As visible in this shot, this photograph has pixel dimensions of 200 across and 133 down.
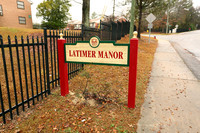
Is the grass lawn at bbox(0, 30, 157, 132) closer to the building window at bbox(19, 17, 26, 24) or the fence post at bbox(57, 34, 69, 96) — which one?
the fence post at bbox(57, 34, 69, 96)

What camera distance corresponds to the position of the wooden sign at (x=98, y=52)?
337 cm

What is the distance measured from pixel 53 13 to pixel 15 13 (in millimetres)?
7992

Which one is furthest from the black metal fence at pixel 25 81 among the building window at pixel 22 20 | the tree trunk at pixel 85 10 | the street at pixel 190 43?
the building window at pixel 22 20

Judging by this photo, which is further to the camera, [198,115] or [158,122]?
[198,115]

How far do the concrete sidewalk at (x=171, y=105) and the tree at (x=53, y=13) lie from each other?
2818 cm

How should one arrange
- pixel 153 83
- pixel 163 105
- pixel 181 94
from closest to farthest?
pixel 163 105 < pixel 181 94 < pixel 153 83

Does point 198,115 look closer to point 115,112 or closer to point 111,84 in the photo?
point 115,112

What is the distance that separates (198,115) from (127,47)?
7.66ft

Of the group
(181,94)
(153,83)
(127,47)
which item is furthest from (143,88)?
(127,47)

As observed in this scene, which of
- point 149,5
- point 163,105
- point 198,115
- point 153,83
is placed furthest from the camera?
point 149,5

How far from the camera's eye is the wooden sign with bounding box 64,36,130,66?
11.0ft

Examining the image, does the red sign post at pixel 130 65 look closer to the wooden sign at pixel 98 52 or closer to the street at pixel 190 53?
the wooden sign at pixel 98 52

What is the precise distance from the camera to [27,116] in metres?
3.29

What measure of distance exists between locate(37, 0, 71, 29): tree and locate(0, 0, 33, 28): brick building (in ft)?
13.8
